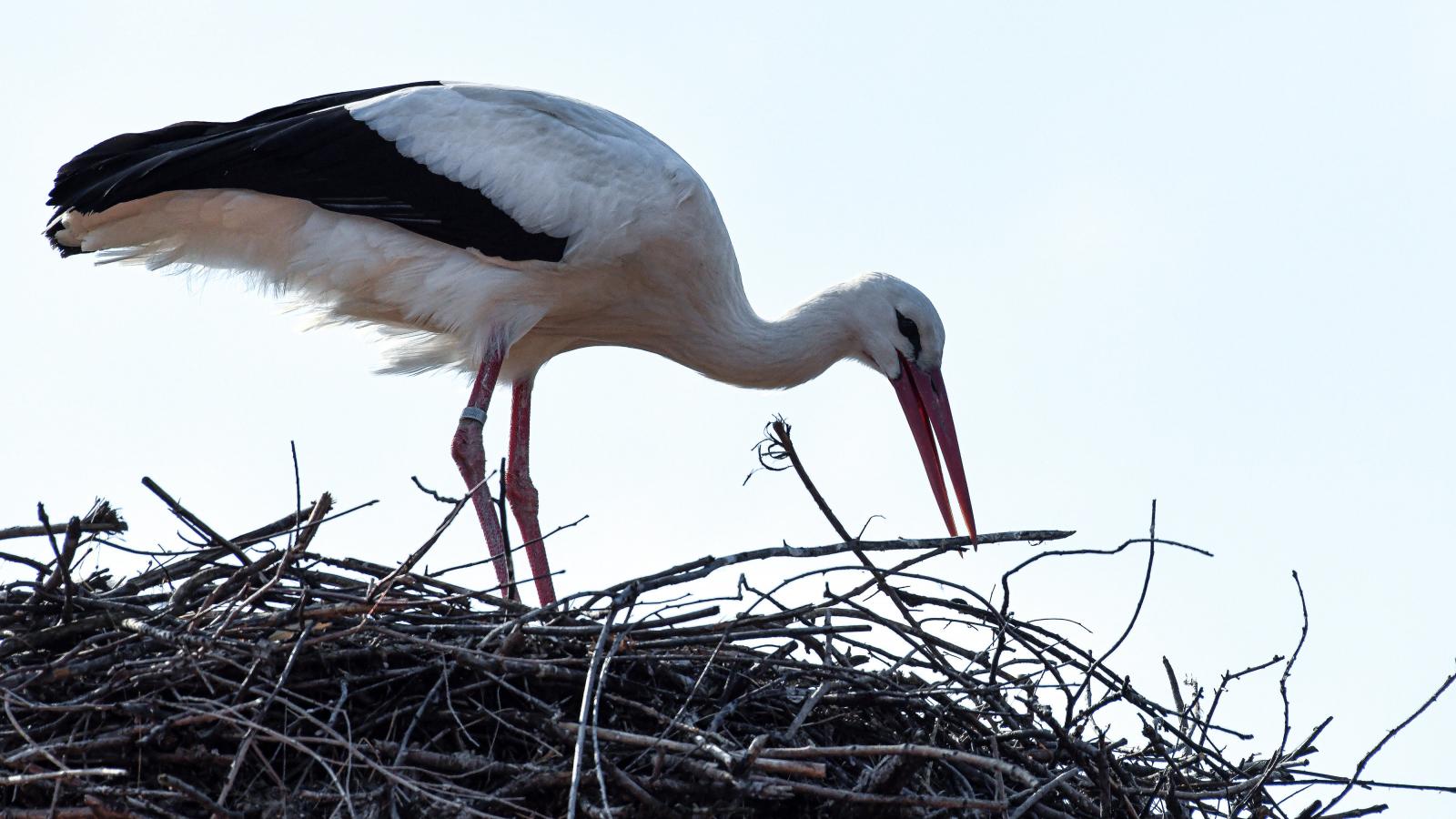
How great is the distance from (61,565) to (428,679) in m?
0.84

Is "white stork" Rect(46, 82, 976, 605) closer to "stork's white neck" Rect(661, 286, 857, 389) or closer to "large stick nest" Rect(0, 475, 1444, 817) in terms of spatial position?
"stork's white neck" Rect(661, 286, 857, 389)

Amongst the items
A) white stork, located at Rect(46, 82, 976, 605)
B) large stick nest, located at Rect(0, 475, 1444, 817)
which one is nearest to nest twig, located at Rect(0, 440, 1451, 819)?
large stick nest, located at Rect(0, 475, 1444, 817)

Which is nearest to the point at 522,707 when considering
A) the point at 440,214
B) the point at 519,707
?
the point at 519,707

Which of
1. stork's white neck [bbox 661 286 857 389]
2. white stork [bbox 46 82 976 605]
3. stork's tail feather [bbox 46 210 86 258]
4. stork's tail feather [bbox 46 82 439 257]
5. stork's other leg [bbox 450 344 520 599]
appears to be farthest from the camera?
stork's white neck [bbox 661 286 857 389]

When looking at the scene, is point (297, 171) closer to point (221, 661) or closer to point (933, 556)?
point (221, 661)

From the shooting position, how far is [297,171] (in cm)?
558

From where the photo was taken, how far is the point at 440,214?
568 centimetres

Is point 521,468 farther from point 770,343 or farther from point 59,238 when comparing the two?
point 59,238

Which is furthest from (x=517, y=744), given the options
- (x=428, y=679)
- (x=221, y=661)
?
(x=221, y=661)

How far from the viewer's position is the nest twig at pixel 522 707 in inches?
147

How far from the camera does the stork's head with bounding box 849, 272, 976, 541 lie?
20.3 ft

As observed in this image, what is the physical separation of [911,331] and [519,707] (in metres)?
2.61

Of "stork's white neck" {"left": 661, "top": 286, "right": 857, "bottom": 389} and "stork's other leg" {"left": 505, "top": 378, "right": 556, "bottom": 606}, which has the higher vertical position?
"stork's white neck" {"left": 661, "top": 286, "right": 857, "bottom": 389}

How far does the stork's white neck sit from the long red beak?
256mm
